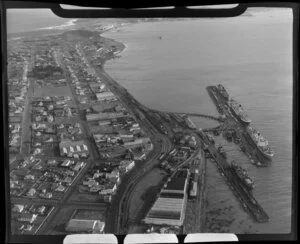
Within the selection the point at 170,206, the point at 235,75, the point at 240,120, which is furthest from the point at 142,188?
the point at 235,75

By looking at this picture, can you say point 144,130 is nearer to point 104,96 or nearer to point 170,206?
point 104,96

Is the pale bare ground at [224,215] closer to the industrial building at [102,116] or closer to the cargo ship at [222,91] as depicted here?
the cargo ship at [222,91]

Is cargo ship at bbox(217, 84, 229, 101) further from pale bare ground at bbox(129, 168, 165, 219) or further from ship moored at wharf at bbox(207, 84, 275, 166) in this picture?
pale bare ground at bbox(129, 168, 165, 219)

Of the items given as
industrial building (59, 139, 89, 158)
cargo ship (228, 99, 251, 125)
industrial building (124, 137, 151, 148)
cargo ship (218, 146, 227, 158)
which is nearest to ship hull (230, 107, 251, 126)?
cargo ship (228, 99, 251, 125)

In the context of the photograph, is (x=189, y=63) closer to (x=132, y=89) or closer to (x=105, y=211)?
(x=132, y=89)

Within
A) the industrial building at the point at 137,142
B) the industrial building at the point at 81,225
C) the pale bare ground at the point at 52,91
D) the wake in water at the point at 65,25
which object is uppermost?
the wake in water at the point at 65,25

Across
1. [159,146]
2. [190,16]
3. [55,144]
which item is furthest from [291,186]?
[55,144]

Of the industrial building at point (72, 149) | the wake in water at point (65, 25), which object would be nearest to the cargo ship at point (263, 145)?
the industrial building at point (72, 149)
